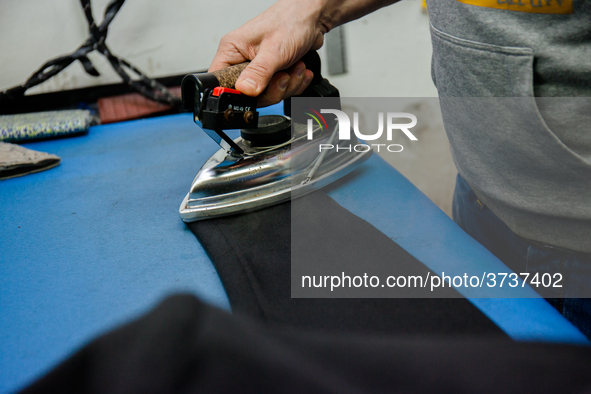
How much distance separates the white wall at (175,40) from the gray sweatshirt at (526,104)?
42.5 inches

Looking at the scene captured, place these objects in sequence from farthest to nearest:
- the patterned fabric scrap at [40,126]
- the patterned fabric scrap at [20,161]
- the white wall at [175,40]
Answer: the white wall at [175,40] < the patterned fabric scrap at [40,126] < the patterned fabric scrap at [20,161]

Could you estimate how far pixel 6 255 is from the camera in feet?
1.70

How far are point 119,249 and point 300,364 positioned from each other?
0.33m

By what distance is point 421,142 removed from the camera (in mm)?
1601

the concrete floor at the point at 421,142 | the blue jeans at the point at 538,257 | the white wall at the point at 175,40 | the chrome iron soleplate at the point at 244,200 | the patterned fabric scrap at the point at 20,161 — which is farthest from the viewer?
the concrete floor at the point at 421,142

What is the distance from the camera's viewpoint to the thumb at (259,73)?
22.2 inches

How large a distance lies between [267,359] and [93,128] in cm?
106

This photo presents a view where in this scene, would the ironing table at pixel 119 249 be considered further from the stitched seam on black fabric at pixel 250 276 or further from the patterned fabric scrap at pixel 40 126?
the patterned fabric scrap at pixel 40 126

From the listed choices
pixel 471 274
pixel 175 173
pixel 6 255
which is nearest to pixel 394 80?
pixel 175 173

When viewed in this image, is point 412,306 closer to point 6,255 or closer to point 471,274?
point 471,274

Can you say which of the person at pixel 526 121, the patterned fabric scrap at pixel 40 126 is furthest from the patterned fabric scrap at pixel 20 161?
the person at pixel 526 121

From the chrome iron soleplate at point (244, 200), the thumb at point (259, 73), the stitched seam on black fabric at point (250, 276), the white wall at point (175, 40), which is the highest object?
the white wall at point (175, 40)

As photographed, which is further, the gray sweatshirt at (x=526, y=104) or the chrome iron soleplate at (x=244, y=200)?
the chrome iron soleplate at (x=244, y=200)

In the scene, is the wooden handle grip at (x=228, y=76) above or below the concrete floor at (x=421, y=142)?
above
